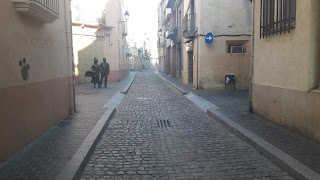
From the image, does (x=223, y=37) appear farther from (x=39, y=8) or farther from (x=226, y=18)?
(x=39, y=8)

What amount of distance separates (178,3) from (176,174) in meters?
20.9

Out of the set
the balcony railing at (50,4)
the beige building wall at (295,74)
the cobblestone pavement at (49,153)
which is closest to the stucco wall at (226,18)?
the beige building wall at (295,74)

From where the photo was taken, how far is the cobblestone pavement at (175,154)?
4.06 metres

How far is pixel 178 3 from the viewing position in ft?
75.7

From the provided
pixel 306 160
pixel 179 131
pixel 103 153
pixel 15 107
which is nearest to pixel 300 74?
pixel 306 160

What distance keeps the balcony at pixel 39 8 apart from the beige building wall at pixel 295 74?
5006 mm

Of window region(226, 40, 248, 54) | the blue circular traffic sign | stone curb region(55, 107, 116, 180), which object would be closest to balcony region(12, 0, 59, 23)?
stone curb region(55, 107, 116, 180)

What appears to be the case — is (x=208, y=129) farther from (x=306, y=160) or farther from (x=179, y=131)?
(x=306, y=160)

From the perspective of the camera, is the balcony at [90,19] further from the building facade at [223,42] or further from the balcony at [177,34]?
the building facade at [223,42]

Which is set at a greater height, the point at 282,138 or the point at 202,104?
the point at 202,104

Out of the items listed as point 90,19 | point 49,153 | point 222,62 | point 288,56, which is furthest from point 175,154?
point 90,19

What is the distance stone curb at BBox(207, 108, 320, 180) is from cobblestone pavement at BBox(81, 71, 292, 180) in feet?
0.31

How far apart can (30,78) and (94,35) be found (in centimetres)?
1563

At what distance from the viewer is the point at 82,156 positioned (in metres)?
4.36
